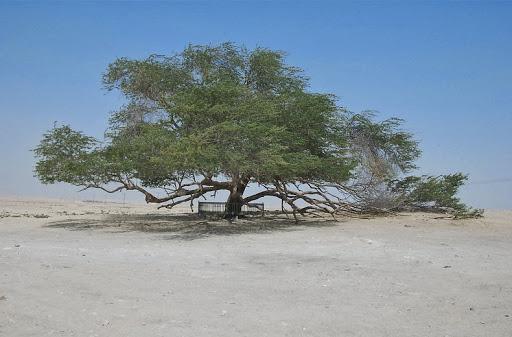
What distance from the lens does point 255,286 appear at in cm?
878

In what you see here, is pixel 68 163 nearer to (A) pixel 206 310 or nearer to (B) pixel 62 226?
(B) pixel 62 226

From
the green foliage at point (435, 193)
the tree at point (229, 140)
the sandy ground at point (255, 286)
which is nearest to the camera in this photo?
the sandy ground at point (255, 286)

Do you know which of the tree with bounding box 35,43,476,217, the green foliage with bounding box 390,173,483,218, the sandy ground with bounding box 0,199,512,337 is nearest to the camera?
the sandy ground with bounding box 0,199,512,337

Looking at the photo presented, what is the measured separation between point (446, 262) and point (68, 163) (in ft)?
46.1

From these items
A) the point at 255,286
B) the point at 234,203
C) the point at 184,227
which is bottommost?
the point at 255,286

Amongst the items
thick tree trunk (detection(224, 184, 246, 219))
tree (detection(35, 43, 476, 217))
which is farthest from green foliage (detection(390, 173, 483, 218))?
thick tree trunk (detection(224, 184, 246, 219))

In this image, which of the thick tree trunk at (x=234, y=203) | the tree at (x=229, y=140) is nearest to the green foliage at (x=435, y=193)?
the tree at (x=229, y=140)

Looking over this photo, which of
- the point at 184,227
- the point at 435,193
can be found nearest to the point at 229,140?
the point at 184,227

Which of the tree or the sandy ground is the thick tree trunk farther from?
the sandy ground

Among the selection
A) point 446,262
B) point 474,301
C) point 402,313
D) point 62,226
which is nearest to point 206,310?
point 402,313

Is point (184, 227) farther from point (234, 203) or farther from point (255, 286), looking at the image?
point (255, 286)

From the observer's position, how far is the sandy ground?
6.34 metres

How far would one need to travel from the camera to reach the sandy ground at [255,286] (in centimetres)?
634

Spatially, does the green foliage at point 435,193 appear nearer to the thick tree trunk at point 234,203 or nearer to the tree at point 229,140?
the tree at point 229,140
